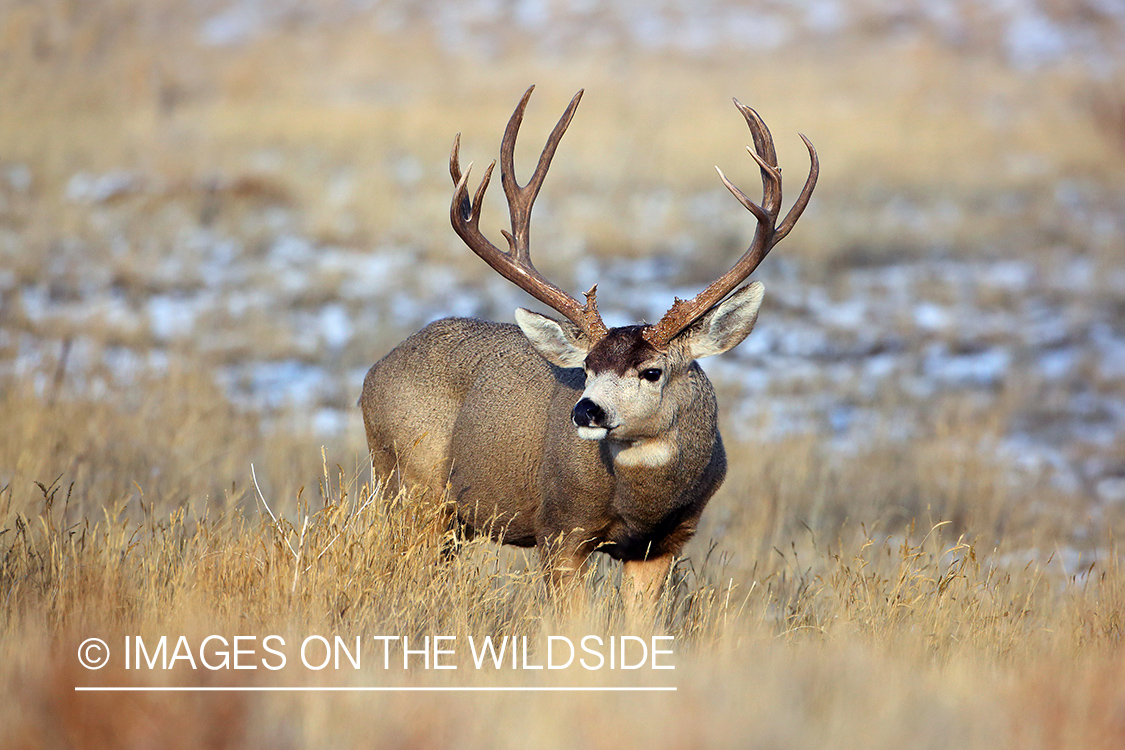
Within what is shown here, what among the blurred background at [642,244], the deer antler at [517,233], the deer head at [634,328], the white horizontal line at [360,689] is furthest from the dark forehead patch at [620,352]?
the blurred background at [642,244]

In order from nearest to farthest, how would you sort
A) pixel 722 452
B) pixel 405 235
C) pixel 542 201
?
→ pixel 722 452 < pixel 405 235 < pixel 542 201

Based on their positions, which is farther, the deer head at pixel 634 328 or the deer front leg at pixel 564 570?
the deer front leg at pixel 564 570

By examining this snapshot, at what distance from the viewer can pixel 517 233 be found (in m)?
5.52

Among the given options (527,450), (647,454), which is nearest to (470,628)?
(647,454)

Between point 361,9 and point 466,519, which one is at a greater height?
point 361,9

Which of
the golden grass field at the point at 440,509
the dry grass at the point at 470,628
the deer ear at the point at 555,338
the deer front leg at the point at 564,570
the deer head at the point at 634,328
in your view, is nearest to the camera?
the dry grass at the point at 470,628

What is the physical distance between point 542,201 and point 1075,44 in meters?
23.5

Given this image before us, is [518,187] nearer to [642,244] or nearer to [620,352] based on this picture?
[620,352]

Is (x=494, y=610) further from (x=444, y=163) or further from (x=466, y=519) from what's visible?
(x=444, y=163)

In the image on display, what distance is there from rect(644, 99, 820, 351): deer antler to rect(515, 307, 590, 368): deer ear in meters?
0.39

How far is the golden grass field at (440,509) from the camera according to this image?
137 inches

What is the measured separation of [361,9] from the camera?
42.7 metres

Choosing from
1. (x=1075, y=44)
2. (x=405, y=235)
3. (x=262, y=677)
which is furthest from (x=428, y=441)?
(x=1075, y=44)

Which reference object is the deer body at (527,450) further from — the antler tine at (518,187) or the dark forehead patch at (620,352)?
the antler tine at (518,187)
